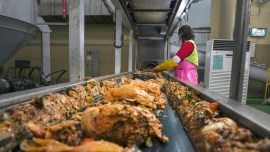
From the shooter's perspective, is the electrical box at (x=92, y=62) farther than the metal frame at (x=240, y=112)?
Yes

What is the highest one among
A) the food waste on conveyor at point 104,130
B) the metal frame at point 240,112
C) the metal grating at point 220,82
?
the metal frame at point 240,112

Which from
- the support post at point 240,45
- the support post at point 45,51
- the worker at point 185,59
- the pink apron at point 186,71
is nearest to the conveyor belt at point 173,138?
the support post at point 240,45

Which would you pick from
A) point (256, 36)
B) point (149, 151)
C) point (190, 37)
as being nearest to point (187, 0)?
point (190, 37)

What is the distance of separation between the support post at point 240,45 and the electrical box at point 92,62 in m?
7.56

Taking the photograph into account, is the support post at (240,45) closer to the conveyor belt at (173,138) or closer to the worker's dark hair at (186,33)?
the conveyor belt at (173,138)

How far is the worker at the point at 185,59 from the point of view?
3266 mm

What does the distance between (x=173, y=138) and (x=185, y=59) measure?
249cm

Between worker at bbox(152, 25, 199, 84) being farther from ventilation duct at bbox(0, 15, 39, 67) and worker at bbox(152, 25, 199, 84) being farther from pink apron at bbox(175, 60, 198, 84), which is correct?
ventilation duct at bbox(0, 15, 39, 67)

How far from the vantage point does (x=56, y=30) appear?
29.7 ft

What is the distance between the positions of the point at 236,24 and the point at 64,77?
331 inches

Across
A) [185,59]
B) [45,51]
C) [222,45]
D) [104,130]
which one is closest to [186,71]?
[185,59]

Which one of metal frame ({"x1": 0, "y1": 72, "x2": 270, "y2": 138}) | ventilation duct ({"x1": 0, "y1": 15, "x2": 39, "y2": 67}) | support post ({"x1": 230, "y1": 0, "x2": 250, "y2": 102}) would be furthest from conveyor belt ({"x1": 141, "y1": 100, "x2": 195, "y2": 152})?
ventilation duct ({"x1": 0, "y1": 15, "x2": 39, "y2": 67})

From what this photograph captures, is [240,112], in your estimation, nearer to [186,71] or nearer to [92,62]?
[186,71]

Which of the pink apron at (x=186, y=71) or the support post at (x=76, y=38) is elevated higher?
the support post at (x=76, y=38)
